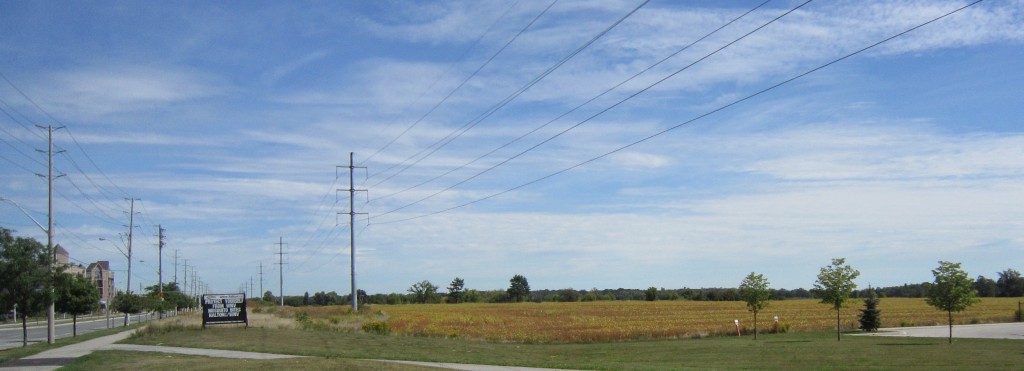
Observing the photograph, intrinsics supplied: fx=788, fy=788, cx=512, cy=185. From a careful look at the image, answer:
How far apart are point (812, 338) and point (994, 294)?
388 feet

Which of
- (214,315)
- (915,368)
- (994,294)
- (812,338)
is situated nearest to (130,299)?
(214,315)

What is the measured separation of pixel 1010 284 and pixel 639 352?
129588 millimetres

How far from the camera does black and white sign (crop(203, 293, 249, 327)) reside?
143ft

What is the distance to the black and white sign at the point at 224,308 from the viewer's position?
143 ft

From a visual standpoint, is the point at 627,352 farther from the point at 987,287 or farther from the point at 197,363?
the point at 987,287

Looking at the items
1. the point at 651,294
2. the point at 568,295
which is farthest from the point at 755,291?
the point at 568,295

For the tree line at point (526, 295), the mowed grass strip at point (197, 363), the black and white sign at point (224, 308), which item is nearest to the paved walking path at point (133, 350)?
the mowed grass strip at point (197, 363)

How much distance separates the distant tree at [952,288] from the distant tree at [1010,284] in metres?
108

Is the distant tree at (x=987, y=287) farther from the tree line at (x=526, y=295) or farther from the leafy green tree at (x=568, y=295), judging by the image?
the leafy green tree at (x=568, y=295)

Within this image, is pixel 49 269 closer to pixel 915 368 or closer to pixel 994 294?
pixel 915 368

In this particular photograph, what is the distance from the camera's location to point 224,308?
144 ft

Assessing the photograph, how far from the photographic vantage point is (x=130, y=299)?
232 feet

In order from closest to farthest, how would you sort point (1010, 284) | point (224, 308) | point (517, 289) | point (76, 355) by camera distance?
point (76, 355) < point (224, 308) < point (1010, 284) < point (517, 289)

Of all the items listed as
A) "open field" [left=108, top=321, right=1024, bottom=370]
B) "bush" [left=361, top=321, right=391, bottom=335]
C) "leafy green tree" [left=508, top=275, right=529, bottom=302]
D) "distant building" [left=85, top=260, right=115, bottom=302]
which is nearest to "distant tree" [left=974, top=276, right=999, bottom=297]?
"leafy green tree" [left=508, top=275, right=529, bottom=302]
